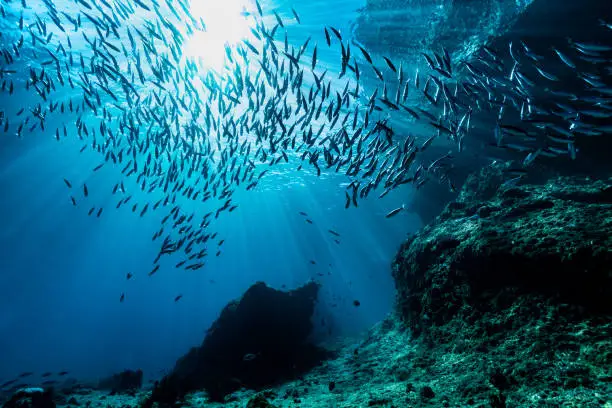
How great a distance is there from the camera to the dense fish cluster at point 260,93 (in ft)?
22.8

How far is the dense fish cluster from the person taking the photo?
6941 millimetres

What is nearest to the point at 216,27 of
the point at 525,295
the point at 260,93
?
the point at 260,93

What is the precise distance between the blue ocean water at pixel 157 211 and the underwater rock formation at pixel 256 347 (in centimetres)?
286

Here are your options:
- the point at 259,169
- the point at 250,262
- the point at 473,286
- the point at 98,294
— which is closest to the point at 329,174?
the point at 259,169

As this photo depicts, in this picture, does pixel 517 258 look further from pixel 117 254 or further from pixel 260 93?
pixel 117 254

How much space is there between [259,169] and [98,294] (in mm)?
131282

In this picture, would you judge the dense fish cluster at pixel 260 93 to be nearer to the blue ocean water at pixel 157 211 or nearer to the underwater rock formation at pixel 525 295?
the blue ocean water at pixel 157 211

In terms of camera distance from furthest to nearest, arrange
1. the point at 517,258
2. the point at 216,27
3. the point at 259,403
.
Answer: the point at 216,27 < the point at 517,258 < the point at 259,403

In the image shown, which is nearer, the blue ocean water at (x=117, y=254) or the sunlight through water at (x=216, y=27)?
the sunlight through water at (x=216, y=27)

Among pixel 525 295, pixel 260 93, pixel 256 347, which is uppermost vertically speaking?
pixel 260 93

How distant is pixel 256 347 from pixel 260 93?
9456 mm

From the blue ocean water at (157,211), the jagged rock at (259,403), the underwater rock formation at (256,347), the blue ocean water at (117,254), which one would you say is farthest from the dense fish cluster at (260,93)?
the jagged rock at (259,403)

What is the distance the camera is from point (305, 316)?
Result: 45.2 feet

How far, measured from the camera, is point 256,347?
1154 cm
